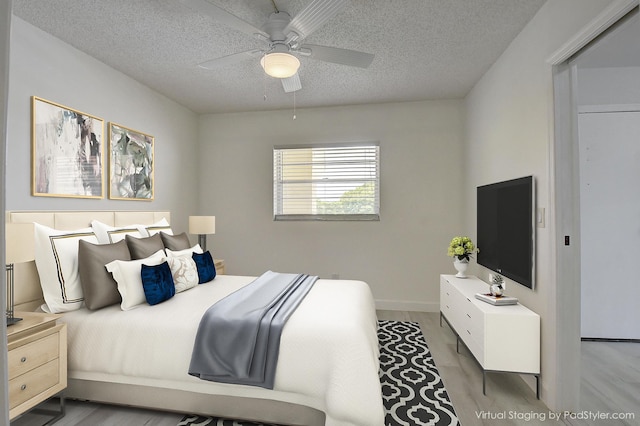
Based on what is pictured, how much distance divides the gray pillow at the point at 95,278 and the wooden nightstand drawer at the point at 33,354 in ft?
1.04

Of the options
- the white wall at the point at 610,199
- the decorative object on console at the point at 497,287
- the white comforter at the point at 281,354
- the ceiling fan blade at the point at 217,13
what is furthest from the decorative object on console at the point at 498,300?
the ceiling fan blade at the point at 217,13

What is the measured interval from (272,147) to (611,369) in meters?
4.23

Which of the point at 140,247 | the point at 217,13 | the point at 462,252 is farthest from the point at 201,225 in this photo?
the point at 462,252

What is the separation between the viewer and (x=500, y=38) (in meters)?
2.67

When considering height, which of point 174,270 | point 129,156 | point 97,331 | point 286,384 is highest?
point 129,156

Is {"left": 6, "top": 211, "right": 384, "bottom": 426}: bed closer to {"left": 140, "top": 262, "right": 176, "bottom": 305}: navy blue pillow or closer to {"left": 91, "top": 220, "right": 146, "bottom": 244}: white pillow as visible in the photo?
{"left": 140, "top": 262, "right": 176, "bottom": 305}: navy blue pillow

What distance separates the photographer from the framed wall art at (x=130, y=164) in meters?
3.17

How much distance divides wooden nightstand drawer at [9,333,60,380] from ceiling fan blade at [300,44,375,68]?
2.49m

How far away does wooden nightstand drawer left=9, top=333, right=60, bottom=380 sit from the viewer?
173cm

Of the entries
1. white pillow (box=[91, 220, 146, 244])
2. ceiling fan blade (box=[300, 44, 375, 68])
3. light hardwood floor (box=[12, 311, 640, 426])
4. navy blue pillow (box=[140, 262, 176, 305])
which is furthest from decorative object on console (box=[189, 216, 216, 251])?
ceiling fan blade (box=[300, 44, 375, 68])

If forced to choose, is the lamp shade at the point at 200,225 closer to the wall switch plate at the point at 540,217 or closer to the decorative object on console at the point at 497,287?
the decorative object on console at the point at 497,287

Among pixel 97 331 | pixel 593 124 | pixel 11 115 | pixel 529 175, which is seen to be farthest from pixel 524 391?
pixel 11 115

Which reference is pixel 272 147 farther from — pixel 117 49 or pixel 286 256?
pixel 117 49

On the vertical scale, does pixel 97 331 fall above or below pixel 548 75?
below
